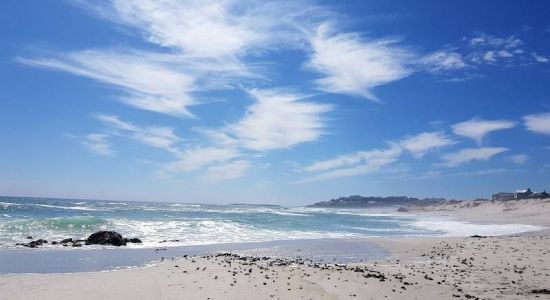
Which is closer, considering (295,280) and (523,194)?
(295,280)

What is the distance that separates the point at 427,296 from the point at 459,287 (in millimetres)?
1669

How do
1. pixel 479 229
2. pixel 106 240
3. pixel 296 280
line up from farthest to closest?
1. pixel 479 229
2. pixel 106 240
3. pixel 296 280

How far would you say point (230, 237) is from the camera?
98.5 ft

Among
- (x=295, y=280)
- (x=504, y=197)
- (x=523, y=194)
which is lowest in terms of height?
(x=295, y=280)

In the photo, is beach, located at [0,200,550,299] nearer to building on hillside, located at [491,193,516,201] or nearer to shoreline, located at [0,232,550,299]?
shoreline, located at [0,232,550,299]

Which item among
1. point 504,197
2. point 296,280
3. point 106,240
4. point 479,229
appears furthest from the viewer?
point 504,197

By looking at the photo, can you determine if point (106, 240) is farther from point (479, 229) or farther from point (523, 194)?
point (523, 194)

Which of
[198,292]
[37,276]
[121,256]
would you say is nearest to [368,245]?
[121,256]

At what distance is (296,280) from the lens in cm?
1330

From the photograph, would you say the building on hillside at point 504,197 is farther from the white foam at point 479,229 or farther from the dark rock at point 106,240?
the dark rock at point 106,240

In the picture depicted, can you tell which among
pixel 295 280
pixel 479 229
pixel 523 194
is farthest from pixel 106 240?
pixel 523 194

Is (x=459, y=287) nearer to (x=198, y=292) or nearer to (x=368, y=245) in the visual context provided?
(x=198, y=292)

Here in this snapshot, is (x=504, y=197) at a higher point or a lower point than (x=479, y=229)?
higher

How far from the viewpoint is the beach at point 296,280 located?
1150 centimetres
